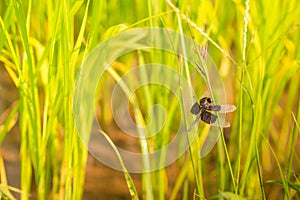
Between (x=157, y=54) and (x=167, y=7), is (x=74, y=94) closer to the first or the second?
(x=157, y=54)

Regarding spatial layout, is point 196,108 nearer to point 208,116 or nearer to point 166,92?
point 208,116

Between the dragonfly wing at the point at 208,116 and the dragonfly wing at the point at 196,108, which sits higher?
the dragonfly wing at the point at 196,108

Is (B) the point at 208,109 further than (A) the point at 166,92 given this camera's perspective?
No

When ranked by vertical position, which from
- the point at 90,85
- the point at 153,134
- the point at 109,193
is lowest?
the point at 109,193

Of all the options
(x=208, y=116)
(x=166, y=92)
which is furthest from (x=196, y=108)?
(x=166, y=92)

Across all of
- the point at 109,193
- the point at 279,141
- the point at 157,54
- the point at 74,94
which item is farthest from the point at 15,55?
the point at 279,141

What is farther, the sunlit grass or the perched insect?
the sunlit grass

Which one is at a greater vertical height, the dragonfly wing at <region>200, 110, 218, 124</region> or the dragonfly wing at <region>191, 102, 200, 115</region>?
the dragonfly wing at <region>191, 102, 200, 115</region>

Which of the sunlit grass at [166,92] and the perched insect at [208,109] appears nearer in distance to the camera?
the perched insect at [208,109]
